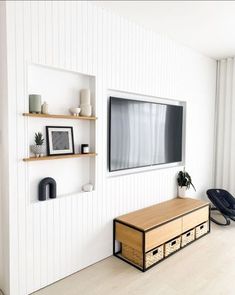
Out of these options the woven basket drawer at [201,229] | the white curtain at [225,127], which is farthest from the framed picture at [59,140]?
the white curtain at [225,127]

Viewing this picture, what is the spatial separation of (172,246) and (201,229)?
71 cm

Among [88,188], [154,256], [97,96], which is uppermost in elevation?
[97,96]

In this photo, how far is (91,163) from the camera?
8.68 feet

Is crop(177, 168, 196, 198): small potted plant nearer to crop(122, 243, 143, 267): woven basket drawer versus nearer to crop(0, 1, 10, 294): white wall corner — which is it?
crop(122, 243, 143, 267): woven basket drawer

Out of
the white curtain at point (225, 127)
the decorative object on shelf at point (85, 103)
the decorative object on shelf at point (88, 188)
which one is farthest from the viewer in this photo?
the white curtain at point (225, 127)

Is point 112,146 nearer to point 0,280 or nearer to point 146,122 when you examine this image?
point 146,122

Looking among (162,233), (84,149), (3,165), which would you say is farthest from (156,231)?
(3,165)

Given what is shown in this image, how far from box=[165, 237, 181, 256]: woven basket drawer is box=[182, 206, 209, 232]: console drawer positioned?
0.17 meters

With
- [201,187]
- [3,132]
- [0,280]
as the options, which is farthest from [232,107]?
[0,280]

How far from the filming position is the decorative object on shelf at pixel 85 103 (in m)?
2.46

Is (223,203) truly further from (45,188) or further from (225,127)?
(45,188)

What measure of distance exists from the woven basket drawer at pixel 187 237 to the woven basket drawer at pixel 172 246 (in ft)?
0.30

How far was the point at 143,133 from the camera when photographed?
10.4 ft

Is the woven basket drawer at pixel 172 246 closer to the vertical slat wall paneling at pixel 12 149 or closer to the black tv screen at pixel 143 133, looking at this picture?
the black tv screen at pixel 143 133
